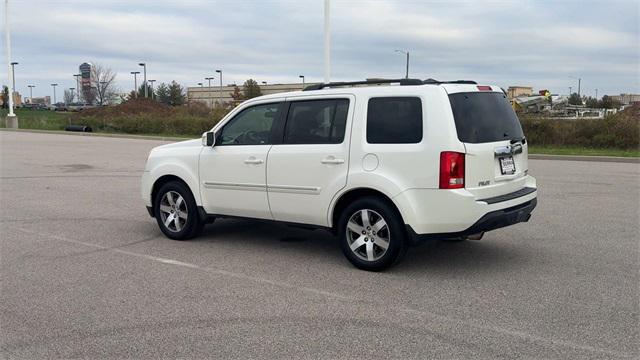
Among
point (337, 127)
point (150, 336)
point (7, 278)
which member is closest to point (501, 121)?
point (337, 127)

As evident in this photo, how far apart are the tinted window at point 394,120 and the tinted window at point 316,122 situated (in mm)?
322

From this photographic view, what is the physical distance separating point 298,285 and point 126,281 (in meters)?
1.65

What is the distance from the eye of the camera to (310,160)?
20.3 feet

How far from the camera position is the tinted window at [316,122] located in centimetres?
611

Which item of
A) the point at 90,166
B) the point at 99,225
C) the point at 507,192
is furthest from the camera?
the point at 90,166

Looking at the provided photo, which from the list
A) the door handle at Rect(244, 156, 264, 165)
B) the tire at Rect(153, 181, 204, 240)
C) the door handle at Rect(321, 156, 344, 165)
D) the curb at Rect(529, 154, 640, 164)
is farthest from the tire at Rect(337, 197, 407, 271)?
the curb at Rect(529, 154, 640, 164)

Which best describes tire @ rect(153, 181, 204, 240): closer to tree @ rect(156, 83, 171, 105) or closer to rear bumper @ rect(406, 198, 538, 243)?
rear bumper @ rect(406, 198, 538, 243)

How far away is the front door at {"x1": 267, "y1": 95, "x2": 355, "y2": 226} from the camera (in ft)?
19.8

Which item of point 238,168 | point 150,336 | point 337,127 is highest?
point 337,127

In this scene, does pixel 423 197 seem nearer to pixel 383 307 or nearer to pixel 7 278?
pixel 383 307

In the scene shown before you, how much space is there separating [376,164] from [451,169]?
2.42 ft

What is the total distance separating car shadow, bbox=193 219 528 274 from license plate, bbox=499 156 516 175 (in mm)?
988

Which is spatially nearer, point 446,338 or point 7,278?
point 446,338

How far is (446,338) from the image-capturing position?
14.0ft
